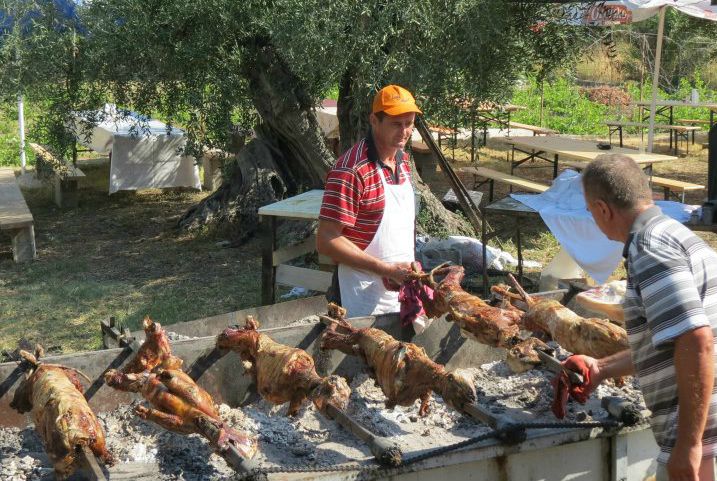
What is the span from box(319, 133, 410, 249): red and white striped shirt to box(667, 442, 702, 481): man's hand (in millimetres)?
1890

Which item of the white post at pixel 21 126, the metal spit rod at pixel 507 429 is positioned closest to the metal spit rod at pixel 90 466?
the metal spit rod at pixel 507 429

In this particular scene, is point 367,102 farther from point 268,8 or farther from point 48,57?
point 48,57

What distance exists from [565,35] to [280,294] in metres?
4.01

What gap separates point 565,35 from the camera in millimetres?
8914

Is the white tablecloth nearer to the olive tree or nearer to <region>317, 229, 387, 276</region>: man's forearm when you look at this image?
the olive tree

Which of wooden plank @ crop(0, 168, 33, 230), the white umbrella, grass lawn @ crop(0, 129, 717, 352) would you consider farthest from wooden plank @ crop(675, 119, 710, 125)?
wooden plank @ crop(0, 168, 33, 230)

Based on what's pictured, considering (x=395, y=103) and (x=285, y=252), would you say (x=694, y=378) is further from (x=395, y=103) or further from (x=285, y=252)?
(x=285, y=252)

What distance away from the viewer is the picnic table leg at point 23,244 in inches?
377

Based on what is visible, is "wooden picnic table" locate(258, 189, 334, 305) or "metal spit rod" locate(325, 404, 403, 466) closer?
"metal spit rod" locate(325, 404, 403, 466)

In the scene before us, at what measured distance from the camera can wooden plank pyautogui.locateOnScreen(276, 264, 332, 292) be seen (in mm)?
6832

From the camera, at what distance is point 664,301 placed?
8.01 feet

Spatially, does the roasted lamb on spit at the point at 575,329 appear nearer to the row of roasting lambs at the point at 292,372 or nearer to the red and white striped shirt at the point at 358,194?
the row of roasting lambs at the point at 292,372

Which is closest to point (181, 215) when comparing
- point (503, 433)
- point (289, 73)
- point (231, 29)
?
point (289, 73)

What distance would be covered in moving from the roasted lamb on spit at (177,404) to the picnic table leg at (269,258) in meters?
3.93
